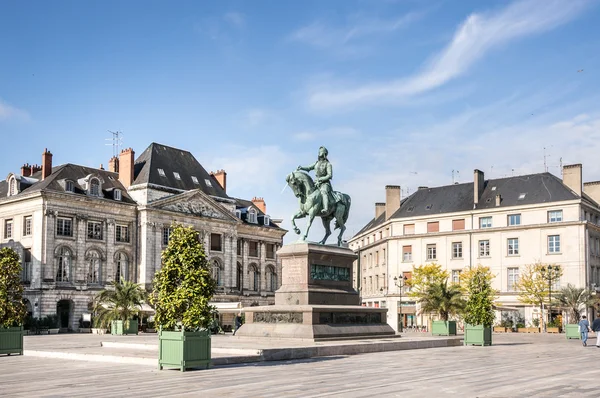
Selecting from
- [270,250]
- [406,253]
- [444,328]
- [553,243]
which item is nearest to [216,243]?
A: [270,250]

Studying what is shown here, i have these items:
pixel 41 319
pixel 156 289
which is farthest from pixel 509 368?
pixel 41 319

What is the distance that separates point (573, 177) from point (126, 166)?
1583 inches

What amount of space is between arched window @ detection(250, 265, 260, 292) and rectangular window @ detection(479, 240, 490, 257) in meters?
23.2

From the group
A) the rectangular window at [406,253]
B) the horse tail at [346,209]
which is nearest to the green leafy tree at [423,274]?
the rectangular window at [406,253]

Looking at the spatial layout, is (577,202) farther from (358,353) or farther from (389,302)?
(358,353)

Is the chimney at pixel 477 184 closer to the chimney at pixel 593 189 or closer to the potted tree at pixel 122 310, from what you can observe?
the chimney at pixel 593 189

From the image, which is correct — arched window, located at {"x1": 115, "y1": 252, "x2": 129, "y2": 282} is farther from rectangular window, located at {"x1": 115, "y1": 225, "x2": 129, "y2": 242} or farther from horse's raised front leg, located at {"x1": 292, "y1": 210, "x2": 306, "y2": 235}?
horse's raised front leg, located at {"x1": 292, "y1": 210, "x2": 306, "y2": 235}

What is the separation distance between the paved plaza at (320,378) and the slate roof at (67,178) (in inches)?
1490

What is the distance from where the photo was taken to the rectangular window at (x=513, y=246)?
65.4 m

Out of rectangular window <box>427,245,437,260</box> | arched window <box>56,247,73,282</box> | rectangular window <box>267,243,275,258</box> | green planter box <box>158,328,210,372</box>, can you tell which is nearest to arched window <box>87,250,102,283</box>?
arched window <box>56,247,73,282</box>

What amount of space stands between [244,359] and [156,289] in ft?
10.1

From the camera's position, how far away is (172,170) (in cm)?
6731

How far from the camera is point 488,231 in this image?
6694cm

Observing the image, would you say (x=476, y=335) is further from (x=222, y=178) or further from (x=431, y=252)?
(x=222, y=178)
